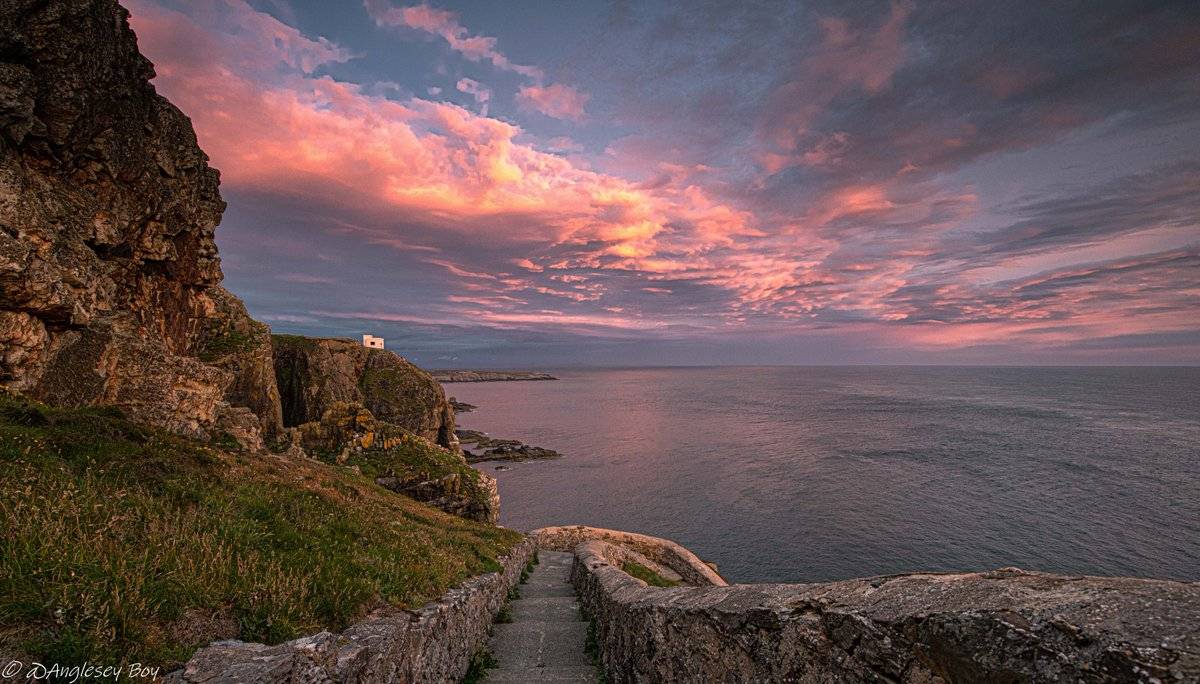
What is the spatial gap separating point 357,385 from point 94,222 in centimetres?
5213

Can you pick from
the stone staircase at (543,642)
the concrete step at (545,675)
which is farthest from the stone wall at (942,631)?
the stone staircase at (543,642)

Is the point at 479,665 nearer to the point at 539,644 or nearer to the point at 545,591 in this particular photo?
the point at 539,644

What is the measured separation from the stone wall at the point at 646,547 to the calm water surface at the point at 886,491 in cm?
894

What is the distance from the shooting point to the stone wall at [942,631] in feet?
9.84

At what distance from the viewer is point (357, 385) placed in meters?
68.2

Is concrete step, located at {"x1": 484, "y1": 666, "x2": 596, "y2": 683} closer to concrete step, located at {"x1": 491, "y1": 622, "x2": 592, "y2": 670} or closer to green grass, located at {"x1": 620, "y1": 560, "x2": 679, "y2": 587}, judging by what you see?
concrete step, located at {"x1": 491, "y1": 622, "x2": 592, "y2": 670}

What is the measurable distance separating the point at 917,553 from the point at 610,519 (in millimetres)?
29916

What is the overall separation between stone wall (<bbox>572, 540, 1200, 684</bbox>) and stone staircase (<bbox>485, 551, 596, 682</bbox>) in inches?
187

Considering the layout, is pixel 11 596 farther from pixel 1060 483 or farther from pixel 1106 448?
pixel 1106 448

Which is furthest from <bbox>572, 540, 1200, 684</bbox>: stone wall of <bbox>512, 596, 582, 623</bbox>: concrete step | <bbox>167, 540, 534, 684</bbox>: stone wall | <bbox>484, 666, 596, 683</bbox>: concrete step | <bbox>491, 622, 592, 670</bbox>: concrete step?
<bbox>512, 596, 582, 623</bbox>: concrete step

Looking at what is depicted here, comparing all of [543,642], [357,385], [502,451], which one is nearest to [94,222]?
[543,642]

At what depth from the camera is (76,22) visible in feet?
61.7

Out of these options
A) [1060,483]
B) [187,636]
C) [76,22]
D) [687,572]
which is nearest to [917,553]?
[687,572]

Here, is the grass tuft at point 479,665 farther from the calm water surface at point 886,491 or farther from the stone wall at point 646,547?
the calm water surface at point 886,491
